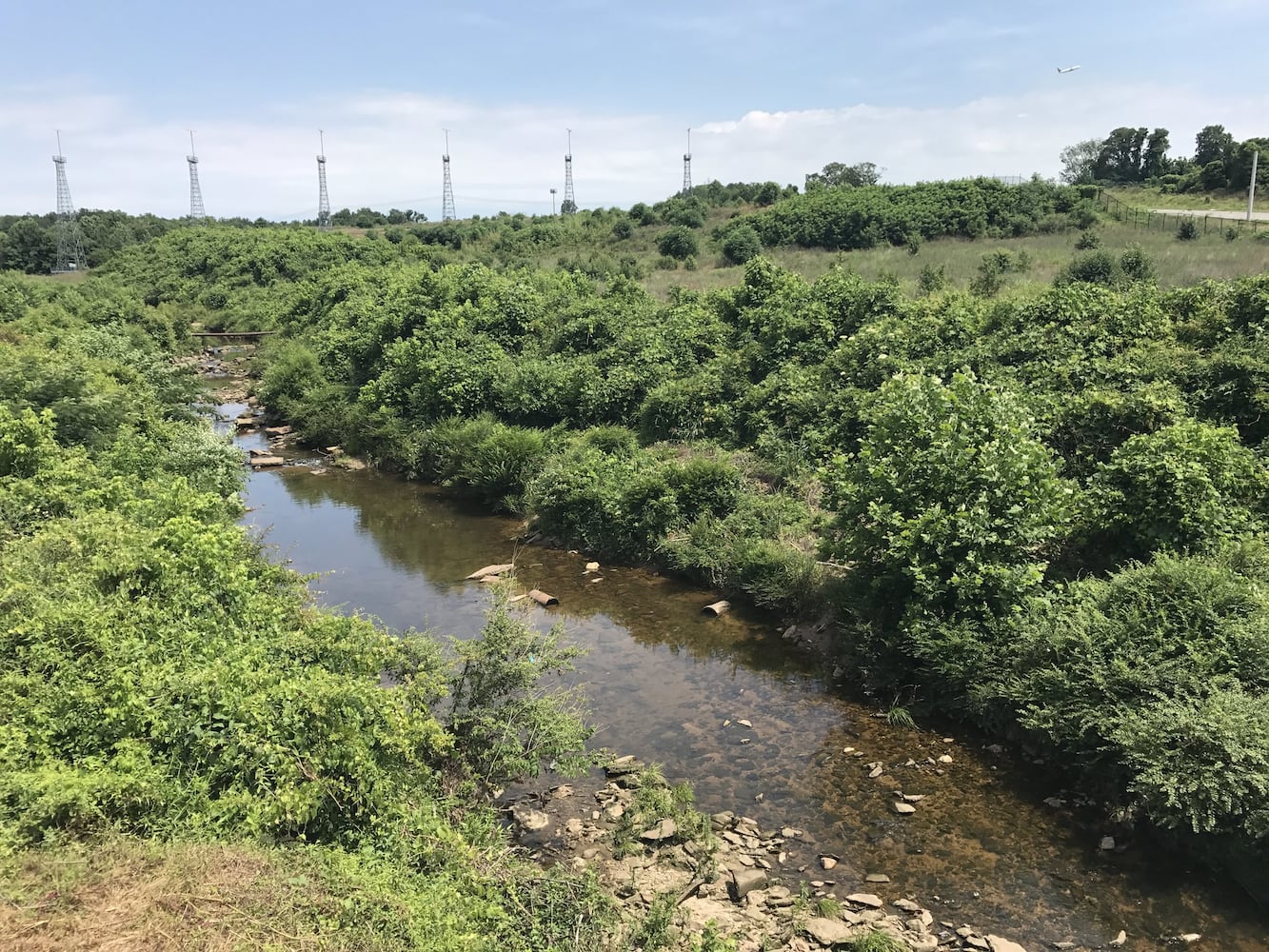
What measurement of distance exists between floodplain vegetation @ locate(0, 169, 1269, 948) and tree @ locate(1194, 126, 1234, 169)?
39492 millimetres

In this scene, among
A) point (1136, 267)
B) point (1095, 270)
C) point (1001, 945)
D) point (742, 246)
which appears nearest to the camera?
point (1001, 945)

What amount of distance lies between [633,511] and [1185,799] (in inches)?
421

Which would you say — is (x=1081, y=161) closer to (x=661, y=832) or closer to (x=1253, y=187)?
(x=1253, y=187)

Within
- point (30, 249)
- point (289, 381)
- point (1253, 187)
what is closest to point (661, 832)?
point (289, 381)

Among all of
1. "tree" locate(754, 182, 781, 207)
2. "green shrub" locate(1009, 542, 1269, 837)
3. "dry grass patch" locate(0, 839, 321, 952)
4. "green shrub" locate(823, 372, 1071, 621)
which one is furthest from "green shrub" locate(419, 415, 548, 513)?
"tree" locate(754, 182, 781, 207)

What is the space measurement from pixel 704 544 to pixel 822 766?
5948mm

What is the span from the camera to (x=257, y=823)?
602 centimetres

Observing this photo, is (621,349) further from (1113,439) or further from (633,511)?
(1113,439)

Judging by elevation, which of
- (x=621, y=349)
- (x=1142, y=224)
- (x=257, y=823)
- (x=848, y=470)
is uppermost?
(x=1142, y=224)

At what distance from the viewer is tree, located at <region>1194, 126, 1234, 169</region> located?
2011 inches

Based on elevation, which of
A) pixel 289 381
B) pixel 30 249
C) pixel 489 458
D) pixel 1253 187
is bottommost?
pixel 489 458

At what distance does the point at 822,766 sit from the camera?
9883 millimetres

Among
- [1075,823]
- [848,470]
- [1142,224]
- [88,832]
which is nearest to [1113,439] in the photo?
[848,470]

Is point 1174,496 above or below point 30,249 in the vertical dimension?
below
